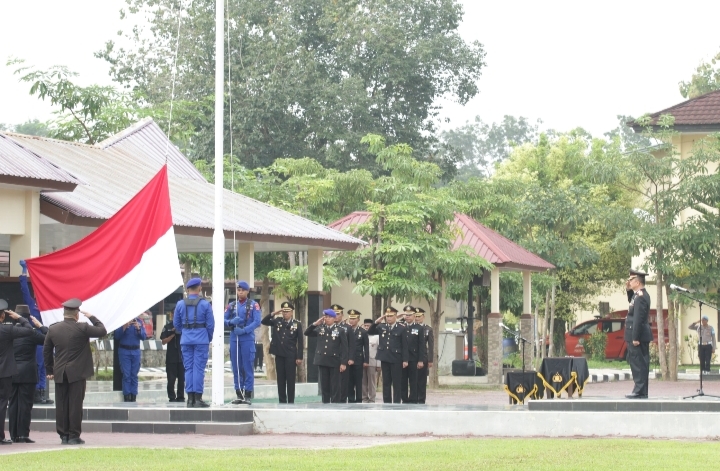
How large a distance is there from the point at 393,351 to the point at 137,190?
19.8 ft

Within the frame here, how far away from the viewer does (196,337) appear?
17.5m

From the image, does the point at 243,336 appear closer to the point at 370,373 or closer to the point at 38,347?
the point at 370,373

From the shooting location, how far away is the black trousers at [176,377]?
67.4 ft

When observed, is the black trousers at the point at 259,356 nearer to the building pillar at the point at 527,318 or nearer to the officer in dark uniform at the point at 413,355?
the building pillar at the point at 527,318

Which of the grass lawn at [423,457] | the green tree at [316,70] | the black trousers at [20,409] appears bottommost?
the grass lawn at [423,457]

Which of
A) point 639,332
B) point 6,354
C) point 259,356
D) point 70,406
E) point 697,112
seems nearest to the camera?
point 70,406

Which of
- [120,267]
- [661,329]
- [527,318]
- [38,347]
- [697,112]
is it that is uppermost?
[697,112]

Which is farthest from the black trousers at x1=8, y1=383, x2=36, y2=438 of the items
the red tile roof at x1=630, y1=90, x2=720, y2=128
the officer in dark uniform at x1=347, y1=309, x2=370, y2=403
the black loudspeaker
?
the red tile roof at x1=630, y1=90, x2=720, y2=128

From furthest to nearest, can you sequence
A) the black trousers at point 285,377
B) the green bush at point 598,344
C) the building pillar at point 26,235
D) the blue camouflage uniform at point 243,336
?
the green bush at point 598,344, the black trousers at point 285,377, the blue camouflage uniform at point 243,336, the building pillar at point 26,235

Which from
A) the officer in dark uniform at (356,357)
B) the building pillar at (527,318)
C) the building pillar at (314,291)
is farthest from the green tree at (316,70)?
the officer in dark uniform at (356,357)

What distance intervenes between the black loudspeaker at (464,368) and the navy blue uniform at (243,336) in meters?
14.0

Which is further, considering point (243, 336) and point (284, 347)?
point (284, 347)

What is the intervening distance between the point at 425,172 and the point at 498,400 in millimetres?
6663

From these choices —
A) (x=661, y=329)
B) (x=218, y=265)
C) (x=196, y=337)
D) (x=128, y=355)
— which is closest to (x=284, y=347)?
(x=128, y=355)
